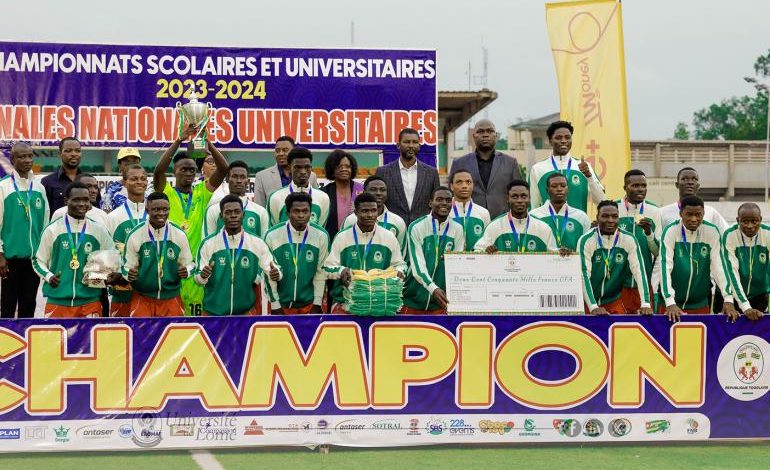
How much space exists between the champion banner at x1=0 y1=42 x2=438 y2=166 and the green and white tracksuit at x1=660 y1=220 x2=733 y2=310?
7.72m

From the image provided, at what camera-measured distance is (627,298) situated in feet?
28.6

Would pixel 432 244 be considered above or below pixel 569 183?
below

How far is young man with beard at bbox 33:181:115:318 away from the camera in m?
8.02

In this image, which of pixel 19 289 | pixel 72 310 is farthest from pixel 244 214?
pixel 19 289

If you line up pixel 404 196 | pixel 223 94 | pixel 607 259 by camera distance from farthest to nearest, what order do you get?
pixel 223 94 → pixel 404 196 → pixel 607 259

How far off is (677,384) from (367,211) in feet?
8.57

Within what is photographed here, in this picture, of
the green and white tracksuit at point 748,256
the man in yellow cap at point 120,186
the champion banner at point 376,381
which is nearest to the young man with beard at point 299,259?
the champion banner at point 376,381

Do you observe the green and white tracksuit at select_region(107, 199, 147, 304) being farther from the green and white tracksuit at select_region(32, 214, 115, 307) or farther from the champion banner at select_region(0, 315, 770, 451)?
the champion banner at select_region(0, 315, 770, 451)

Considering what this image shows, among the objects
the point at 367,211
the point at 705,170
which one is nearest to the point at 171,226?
the point at 367,211

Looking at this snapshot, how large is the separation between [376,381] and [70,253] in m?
2.68

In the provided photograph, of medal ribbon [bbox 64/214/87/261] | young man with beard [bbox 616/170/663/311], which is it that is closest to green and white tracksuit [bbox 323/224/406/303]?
medal ribbon [bbox 64/214/87/261]

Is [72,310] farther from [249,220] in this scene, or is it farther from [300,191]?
[300,191]

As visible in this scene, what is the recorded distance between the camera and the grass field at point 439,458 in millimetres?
6574

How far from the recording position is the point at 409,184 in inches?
361
